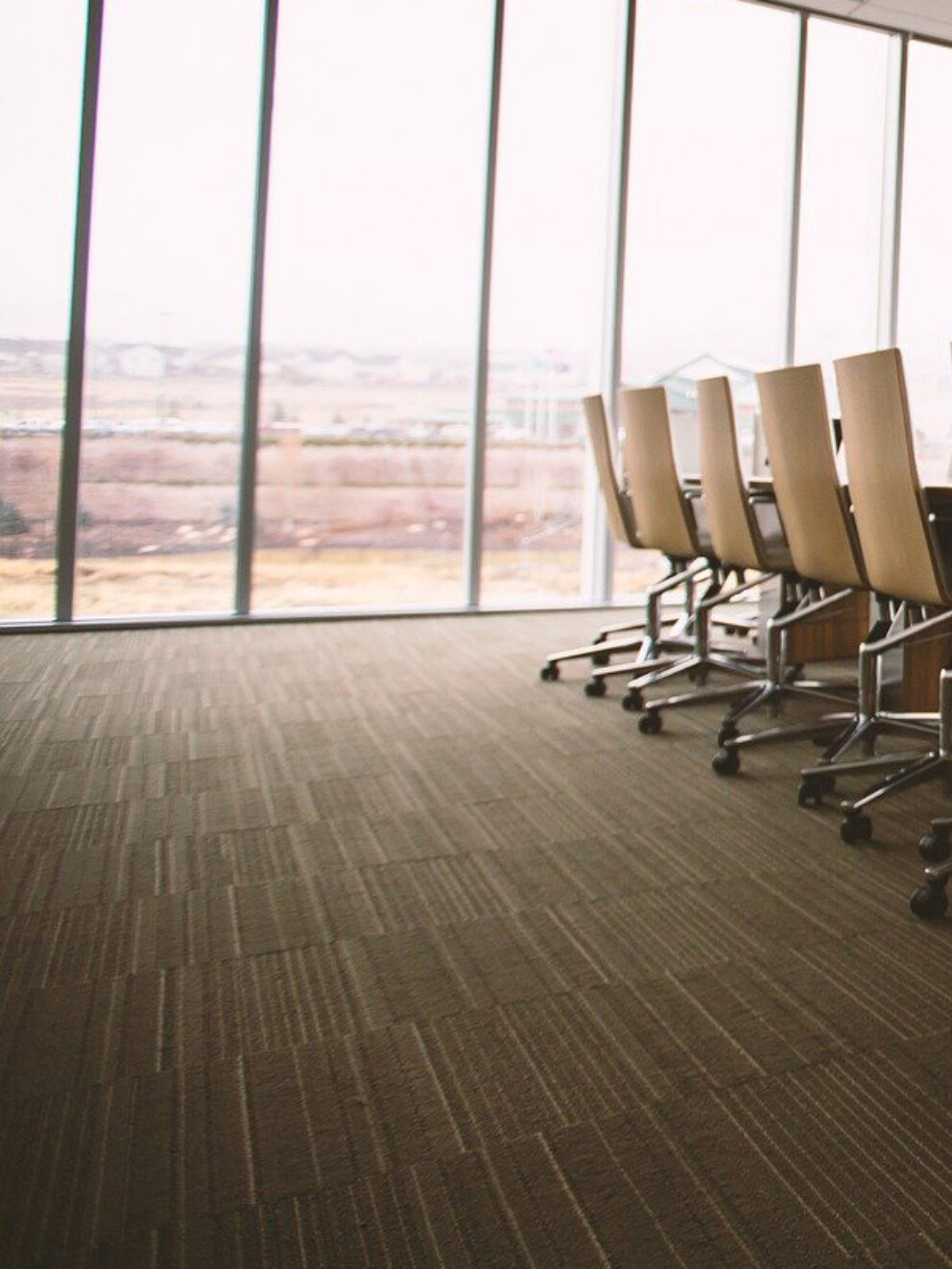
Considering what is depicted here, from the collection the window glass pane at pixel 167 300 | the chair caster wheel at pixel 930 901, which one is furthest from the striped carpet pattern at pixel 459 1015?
the window glass pane at pixel 167 300

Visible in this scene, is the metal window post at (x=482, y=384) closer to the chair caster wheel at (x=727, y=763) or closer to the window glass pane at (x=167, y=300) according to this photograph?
the window glass pane at (x=167, y=300)

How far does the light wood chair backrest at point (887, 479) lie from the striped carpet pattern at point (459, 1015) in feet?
1.96

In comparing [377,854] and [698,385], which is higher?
[698,385]

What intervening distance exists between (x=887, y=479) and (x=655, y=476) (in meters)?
1.32

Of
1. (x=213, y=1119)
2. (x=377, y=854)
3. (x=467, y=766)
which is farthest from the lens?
(x=467, y=766)

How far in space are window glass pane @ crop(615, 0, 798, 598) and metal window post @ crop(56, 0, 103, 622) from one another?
2724 mm

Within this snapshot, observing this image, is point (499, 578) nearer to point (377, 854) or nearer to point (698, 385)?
point (698, 385)

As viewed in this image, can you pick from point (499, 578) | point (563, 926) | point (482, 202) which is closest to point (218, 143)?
point (482, 202)

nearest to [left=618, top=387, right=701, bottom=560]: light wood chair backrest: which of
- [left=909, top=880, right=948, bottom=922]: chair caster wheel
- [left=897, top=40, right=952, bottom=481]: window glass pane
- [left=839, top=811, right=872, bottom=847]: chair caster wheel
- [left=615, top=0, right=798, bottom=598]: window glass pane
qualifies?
[left=839, top=811, right=872, bottom=847]: chair caster wheel

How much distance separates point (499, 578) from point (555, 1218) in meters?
4.88

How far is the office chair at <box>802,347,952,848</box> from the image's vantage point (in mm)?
2502

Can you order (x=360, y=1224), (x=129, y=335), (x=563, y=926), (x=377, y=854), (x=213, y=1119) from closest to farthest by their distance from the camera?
(x=360, y=1224), (x=213, y=1119), (x=563, y=926), (x=377, y=854), (x=129, y=335)

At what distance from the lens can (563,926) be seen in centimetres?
208

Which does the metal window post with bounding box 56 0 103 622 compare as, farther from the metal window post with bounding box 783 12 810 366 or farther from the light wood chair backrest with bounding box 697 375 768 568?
the metal window post with bounding box 783 12 810 366
